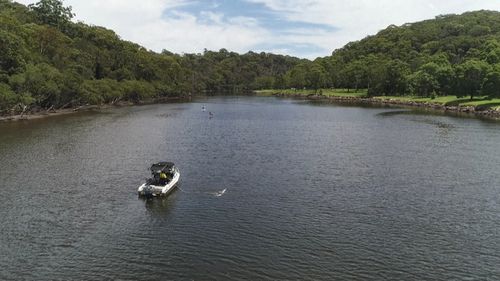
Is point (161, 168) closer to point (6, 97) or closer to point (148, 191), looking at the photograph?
point (148, 191)

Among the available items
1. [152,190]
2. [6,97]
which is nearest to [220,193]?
[152,190]

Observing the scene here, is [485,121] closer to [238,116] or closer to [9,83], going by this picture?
[238,116]

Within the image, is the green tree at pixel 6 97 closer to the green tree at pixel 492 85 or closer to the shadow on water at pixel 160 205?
the shadow on water at pixel 160 205

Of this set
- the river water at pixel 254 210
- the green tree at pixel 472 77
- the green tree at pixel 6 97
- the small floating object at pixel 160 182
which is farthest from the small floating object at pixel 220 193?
the green tree at pixel 472 77

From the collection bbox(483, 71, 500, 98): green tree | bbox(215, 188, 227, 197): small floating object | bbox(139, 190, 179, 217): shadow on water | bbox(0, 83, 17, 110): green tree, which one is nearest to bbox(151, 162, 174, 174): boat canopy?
bbox(139, 190, 179, 217): shadow on water

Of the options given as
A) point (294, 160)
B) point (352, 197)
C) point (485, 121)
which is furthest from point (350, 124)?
point (352, 197)

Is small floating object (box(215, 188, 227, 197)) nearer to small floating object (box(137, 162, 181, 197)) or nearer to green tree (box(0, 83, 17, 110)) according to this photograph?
small floating object (box(137, 162, 181, 197))
